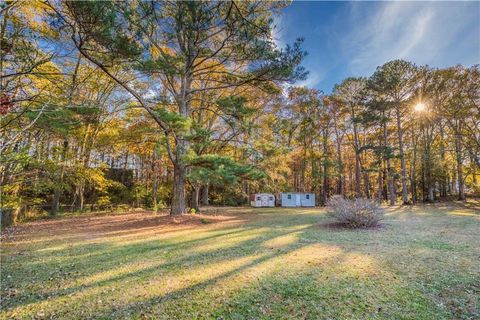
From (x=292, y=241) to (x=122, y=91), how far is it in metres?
12.7

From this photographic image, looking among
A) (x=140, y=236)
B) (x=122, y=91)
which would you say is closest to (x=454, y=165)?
(x=140, y=236)

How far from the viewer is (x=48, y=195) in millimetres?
17094

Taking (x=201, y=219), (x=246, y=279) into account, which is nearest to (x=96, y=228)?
(x=201, y=219)

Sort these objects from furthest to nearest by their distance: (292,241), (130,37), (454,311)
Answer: (292,241)
(130,37)
(454,311)

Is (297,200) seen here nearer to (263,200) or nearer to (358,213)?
(263,200)

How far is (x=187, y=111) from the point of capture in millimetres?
10609

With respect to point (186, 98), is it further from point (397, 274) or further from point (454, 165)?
point (454, 165)

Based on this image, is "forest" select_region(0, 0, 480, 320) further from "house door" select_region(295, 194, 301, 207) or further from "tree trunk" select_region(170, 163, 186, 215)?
"house door" select_region(295, 194, 301, 207)

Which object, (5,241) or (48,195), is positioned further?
(48,195)

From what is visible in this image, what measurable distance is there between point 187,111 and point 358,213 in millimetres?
7762

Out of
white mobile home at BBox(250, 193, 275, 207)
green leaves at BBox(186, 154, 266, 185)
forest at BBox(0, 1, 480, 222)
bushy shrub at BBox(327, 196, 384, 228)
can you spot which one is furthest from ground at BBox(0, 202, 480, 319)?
white mobile home at BBox(250, 193, 275, 207)

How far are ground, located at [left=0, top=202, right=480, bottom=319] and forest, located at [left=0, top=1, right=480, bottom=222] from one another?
1844mm

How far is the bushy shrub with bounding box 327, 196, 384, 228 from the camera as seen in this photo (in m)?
7.40

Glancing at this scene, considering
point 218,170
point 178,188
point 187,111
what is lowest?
point 178,188
